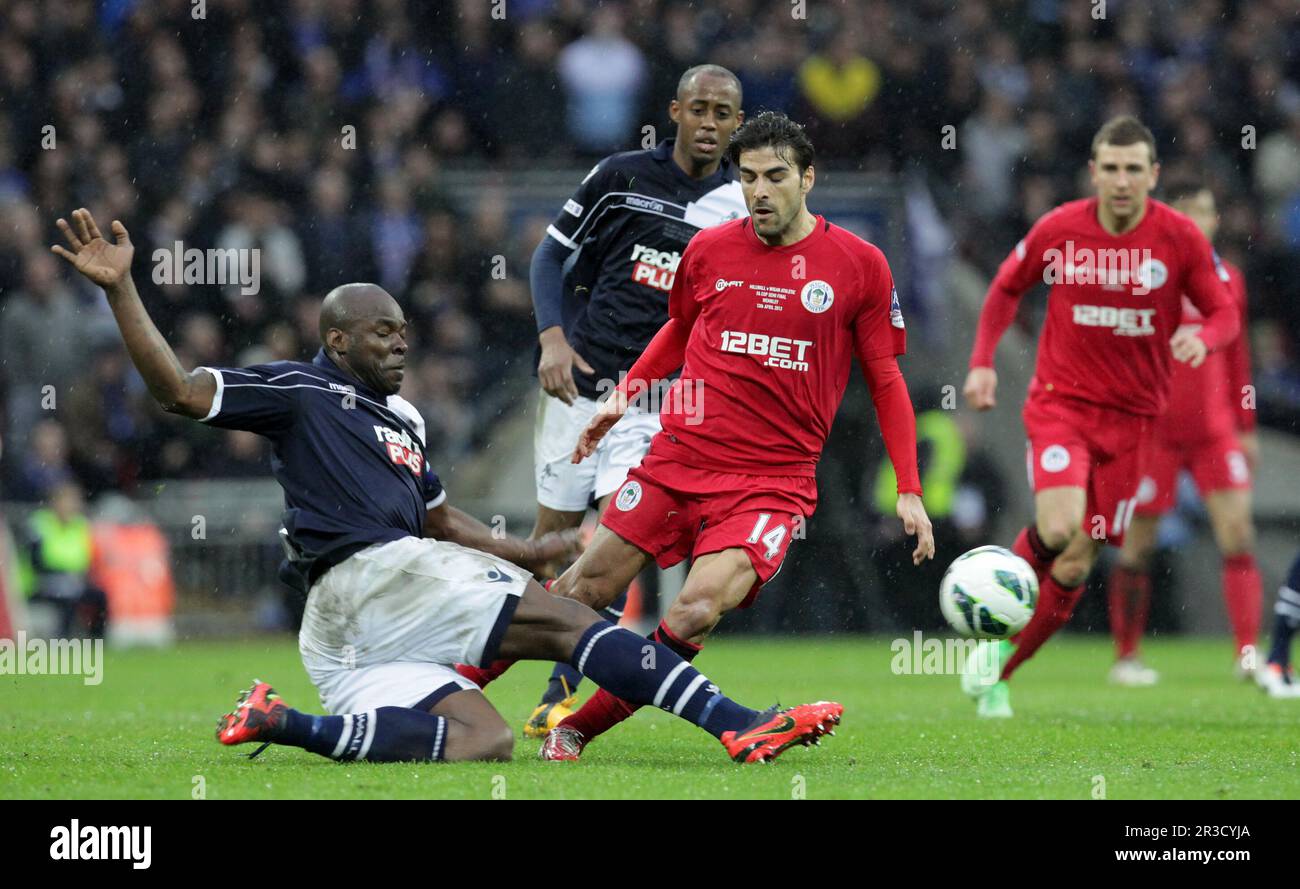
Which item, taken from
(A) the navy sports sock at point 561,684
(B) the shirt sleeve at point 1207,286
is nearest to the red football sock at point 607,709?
(A) the navy sports sock at point 561,684

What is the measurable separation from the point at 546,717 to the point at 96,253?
9.16ft

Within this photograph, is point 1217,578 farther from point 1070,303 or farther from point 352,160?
point 352,160

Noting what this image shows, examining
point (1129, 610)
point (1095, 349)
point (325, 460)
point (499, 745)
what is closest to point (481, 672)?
point (499, 745)

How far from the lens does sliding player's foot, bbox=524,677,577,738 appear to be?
7.21m

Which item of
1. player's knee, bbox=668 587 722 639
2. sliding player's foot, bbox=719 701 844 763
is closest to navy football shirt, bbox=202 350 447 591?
player's knee, bbox=668 587 722 639

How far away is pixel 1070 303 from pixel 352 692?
4.21m

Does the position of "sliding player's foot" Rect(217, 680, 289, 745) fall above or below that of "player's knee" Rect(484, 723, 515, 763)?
above

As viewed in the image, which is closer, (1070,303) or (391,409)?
(391,409)

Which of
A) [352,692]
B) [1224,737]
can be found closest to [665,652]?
[352,692]

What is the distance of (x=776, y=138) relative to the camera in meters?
6.28

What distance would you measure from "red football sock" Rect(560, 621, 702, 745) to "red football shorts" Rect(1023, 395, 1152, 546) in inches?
110

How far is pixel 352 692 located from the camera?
19.9 feet

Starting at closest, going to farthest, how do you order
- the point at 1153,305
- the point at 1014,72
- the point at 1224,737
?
the point at 1224,737, the point at 1153,305, the point at 1014,72
